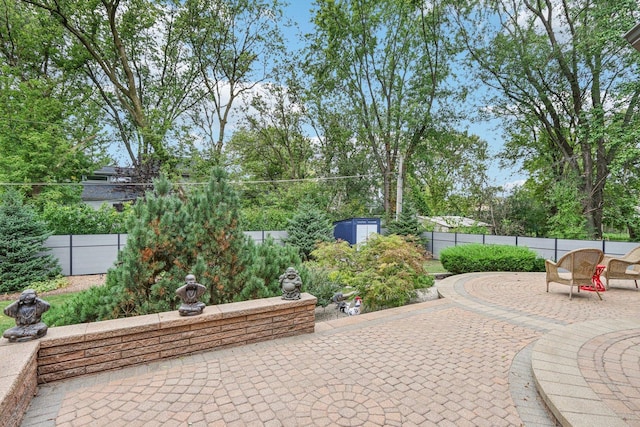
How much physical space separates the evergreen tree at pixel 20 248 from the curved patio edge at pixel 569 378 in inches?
460

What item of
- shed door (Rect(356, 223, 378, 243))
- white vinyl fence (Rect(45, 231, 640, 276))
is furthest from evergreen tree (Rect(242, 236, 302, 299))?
shed door (Rect(356, 223, 378, 243))

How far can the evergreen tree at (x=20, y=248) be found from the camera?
8.56 m

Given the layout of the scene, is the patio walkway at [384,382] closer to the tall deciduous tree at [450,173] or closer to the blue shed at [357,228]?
the blue shed at [357,228]

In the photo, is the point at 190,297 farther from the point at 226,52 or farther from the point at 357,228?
the point at 226,52

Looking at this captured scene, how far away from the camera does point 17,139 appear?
1453 centimetres

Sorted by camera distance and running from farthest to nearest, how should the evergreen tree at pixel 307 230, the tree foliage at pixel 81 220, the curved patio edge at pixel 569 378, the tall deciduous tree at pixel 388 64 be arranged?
1. the tall deciduous tree at pixel 388 64
2. the evergreen tree at pixel 307 230
3. the tree foliage at pixel 81 220
4. the curved patio edge at pixel 569 378

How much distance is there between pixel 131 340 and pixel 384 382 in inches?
94.3

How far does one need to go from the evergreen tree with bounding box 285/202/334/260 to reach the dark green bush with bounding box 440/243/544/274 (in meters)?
5.23

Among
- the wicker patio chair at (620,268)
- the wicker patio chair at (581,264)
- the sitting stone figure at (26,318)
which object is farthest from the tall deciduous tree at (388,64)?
the sitting stone figure at (26,318)

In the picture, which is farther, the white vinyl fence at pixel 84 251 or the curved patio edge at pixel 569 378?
the white vinyl fence at pixel 84 251

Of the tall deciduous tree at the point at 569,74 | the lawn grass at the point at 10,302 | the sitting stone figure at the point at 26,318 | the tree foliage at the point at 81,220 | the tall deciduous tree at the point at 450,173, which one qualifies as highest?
the tall deciduous tree at the point at 569,74

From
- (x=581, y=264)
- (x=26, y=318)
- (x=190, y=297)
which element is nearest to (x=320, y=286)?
(x=190, y=297)

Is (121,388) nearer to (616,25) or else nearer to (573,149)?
(616,25)

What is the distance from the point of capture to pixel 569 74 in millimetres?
12992
